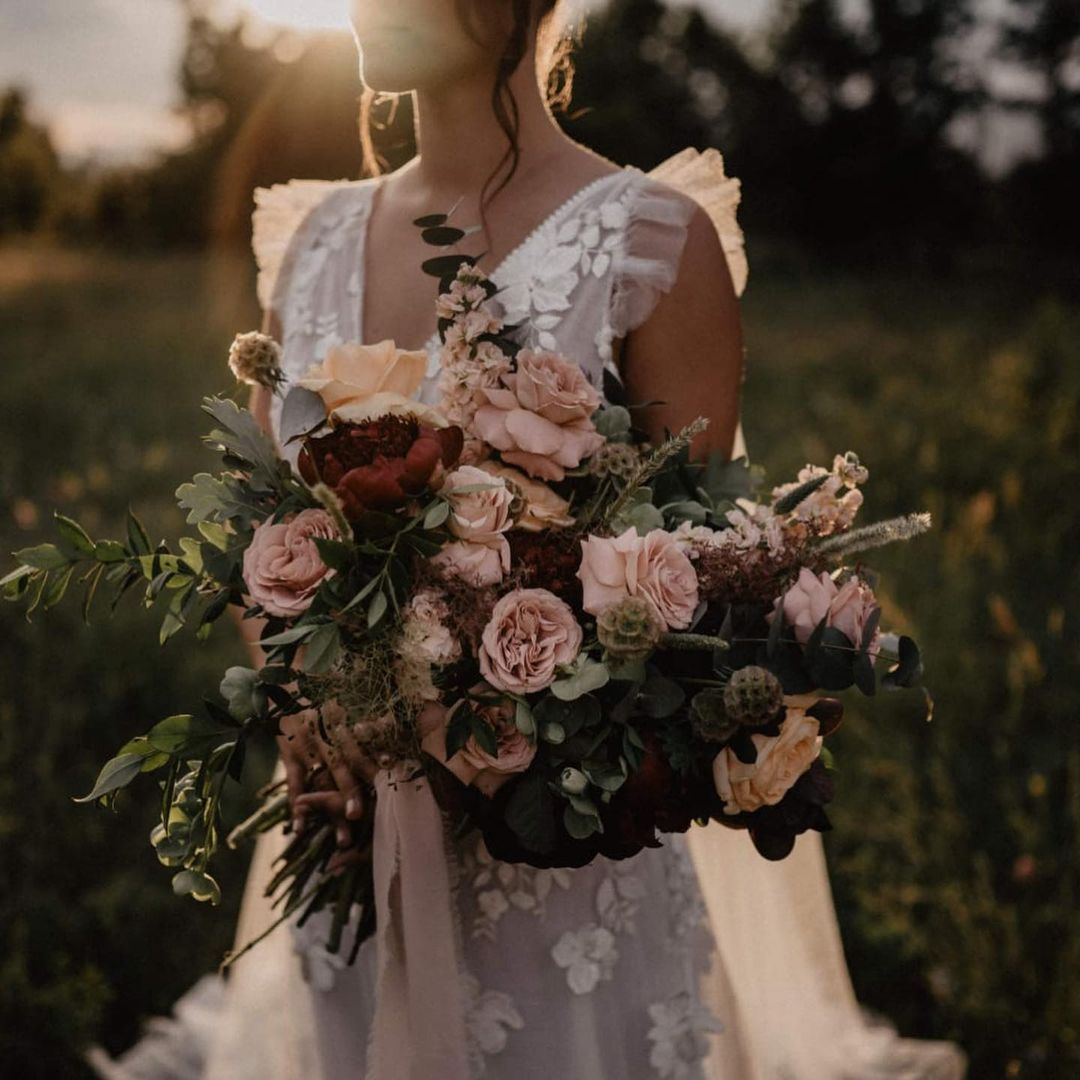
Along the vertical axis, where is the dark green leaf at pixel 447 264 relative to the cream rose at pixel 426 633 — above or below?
above

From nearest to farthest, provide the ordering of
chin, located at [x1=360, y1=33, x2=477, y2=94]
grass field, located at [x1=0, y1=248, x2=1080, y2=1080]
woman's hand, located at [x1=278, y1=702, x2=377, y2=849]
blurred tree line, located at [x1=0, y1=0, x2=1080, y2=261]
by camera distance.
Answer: woman's hand, located at [x1=278, y1=702, x2=377, y2=849] → chin, located at [x1=360, y1=33, x2=477, y2=94] → grass field, located at [x1=0, y1=248, x2=1080, y2=1080] → blurred tree line, located at [x1=0, y1=0, x2=1080, y2=261]

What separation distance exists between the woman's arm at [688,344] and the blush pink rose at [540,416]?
0.37 metres

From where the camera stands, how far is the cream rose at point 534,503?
139cm

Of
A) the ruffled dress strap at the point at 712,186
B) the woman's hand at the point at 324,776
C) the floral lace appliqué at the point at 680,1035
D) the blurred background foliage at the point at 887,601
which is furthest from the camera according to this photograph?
the blurred background foliage at the point at 887,601

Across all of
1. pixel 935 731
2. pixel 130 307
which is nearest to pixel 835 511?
pixel 935 731

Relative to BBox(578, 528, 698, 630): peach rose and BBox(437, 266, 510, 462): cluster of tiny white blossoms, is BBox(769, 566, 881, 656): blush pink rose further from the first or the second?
BBox(437, 266, 510, 462): cluster of tiny white blossoms

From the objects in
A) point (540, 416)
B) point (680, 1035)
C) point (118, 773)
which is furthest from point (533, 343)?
point (680, 1035)

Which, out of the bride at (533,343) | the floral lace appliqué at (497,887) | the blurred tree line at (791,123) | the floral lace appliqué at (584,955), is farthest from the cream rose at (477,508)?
the blurred tree line at (791,123)

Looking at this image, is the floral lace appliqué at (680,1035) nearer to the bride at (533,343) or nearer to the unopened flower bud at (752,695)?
the bride at (533,343)

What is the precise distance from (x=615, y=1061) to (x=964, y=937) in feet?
4.93

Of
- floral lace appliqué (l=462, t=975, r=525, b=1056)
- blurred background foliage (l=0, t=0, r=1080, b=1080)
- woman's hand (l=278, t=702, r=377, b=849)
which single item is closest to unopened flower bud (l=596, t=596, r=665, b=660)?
woman's hand (l=278, t=702, r=377, b=849)

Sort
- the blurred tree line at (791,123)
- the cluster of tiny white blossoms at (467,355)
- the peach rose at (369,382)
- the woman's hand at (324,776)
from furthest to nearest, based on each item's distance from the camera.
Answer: the blurred tree line at (791,123) < the woman's hand at (324,776) < the cluster of tiny white blossoms at (467,355) < the peach rose at (369,382)

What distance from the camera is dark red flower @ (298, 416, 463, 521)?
1.23 m

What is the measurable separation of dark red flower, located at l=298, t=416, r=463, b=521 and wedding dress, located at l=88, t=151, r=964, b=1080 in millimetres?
486
